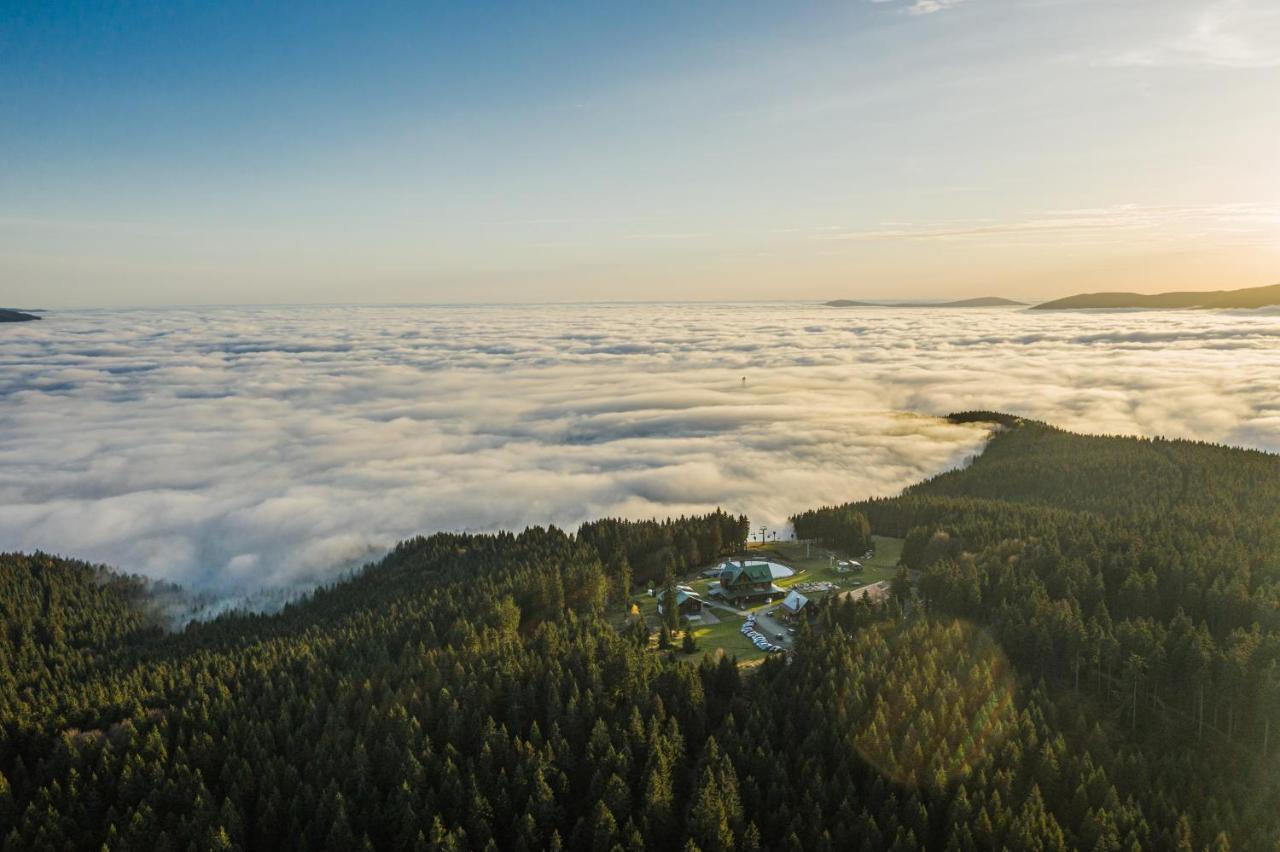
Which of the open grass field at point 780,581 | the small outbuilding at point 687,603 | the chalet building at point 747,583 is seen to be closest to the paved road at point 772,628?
the open grass field at point 780,581

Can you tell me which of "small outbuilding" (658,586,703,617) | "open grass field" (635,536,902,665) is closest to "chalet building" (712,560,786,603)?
"open grass field" (635,536,902,665)

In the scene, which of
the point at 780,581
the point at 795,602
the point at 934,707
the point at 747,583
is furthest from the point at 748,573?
the point at 934,707

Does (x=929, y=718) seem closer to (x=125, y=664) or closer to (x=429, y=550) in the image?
(x=429, y=550)

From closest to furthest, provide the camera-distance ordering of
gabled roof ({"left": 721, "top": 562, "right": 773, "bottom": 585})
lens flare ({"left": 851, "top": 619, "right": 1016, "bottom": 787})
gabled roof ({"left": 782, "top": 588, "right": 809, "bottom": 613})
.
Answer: lens flare ({"left": 851, "top": 619, "right": 1016, "bottom": 787}), gabled roof ({"left": 782, "top": 588, "right": 809, "bottom": 613}), gabled roof ({"left": 721, "top": 562, "right": 773, "bottom": 585})

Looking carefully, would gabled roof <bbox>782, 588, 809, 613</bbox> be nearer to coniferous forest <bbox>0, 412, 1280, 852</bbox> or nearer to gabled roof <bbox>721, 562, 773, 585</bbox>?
coniferous forest <bbox>0, 412, 1280, 852</bbox>

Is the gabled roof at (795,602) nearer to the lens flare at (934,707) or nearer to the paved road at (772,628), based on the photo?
the paved road at (772,628)


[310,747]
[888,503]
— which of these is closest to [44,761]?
[310,747]

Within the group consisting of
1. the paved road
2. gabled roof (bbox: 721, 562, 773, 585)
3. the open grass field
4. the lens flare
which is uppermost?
the lens flare

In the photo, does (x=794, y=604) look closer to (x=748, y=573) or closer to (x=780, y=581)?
(x=748, y=573)
